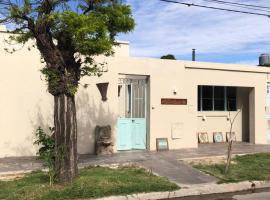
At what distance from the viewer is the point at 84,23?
9.27 metres

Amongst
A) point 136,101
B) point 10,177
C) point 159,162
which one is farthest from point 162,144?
point 10,177

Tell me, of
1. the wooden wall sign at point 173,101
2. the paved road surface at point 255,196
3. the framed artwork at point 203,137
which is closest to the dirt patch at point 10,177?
the paved road surface at point 255,196

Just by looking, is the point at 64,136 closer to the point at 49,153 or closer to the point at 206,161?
A: the point at 49,153

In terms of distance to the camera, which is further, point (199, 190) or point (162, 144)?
point (162, 144)

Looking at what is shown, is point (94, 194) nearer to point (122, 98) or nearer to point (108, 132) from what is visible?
point (108, 132)

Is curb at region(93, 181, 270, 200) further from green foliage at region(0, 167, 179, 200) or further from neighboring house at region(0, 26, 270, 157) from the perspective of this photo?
neighboring house at region(0, 26, 270, 157)

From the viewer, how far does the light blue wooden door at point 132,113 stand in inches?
650

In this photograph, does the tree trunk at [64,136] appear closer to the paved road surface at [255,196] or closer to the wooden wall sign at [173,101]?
the paved road surface at [255,196]

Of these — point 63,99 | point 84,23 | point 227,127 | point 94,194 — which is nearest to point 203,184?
point 94,194

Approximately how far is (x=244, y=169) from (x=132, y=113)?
5.15 metres

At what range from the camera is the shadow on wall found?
51.0 feet

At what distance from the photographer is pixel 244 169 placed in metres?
12.9

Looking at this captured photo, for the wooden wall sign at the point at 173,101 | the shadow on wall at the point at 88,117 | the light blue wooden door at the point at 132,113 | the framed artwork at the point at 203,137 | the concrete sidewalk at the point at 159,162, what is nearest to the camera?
the concrete sidewalk at the point at 159,162

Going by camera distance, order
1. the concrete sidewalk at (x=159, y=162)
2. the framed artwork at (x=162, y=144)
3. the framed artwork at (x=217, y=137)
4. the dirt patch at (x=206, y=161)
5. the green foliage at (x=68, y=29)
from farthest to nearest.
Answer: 1. the framed artwork at (x=217, y=137)
2. the framed artwork at (x=162, y=144)
3. the dirt patch at (x=206, y=161)
4. the concrete sidewalk at (x=159, y=162)
5. the green foliage at (x=68, y=29)
